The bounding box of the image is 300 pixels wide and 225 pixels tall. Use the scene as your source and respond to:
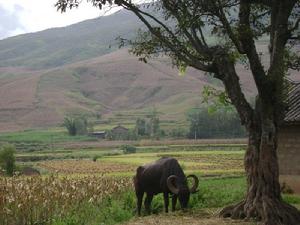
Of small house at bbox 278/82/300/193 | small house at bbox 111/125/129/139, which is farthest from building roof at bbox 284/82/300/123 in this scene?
small house at bbox 111/125/129/139

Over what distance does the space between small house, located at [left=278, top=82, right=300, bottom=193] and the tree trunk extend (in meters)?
8.45

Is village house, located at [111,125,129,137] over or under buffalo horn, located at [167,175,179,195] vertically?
over

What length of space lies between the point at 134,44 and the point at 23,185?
6.39 m

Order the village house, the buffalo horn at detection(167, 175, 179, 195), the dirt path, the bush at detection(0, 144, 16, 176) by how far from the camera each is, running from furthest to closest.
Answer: the village house < the bush at detection(0, 144, 16, 176) < the buffalo horn at detection(167, 175, 179, 195) < the dirt path

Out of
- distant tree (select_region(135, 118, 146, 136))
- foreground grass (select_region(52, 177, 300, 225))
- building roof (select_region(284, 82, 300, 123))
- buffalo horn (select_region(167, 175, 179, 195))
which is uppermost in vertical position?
distant tree (select_region(135, 118, 146, 136))

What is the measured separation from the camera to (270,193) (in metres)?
16.0

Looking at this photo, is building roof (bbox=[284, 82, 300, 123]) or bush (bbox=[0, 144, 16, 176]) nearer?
building roof (bbox=[284, 82, 300, 123])

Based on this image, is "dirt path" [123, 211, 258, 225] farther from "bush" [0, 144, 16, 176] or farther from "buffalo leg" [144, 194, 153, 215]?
"bush" [0, 144, 16, 176]

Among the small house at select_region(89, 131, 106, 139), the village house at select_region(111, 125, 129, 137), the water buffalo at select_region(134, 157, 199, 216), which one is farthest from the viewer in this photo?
the small house at select_region(89, 131, 106, 139)

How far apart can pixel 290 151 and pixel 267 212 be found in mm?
10403

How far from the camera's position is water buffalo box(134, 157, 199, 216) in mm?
18031

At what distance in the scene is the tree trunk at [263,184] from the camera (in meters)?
15.6

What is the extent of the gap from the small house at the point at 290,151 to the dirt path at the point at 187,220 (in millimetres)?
8491

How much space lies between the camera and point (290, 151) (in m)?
25.2
